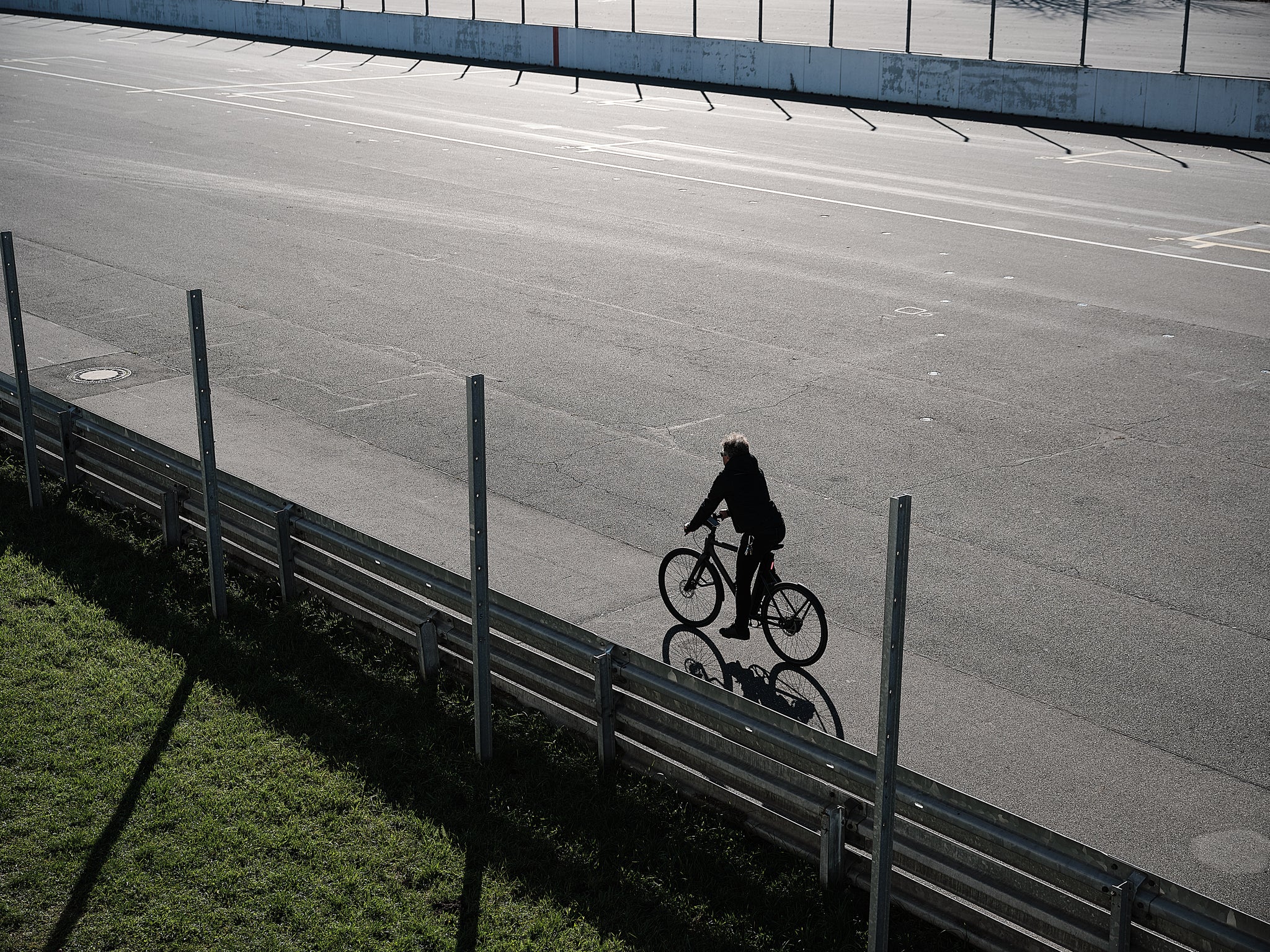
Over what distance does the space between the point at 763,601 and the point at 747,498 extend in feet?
2.18

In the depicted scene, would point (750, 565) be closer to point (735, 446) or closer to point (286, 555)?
point (735, 446)

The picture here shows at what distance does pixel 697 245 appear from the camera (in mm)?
19422

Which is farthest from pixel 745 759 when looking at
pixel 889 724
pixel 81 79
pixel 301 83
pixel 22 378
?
pixel 81 79

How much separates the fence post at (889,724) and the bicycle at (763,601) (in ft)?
8.58

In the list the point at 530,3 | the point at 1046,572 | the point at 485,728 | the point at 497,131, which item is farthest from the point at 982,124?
the point at 530,3

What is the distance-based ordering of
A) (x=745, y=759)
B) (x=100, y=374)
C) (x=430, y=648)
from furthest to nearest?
(x=100, y=374)
(x=430, y=648)
(x=745, y=759)

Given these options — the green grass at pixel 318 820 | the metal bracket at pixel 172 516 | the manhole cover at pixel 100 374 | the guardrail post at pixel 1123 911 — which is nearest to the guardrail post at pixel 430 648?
the green grass at pixel 318 820

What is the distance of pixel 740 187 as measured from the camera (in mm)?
23906

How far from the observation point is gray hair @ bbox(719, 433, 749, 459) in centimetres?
807

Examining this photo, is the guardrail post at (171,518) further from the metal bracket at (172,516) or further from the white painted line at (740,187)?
the white painted line at (740,187)

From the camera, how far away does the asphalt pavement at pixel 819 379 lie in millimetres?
7891

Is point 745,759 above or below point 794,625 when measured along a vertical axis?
above

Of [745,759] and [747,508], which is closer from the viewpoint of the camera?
[745,759]

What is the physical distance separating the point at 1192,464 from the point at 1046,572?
282 cm
